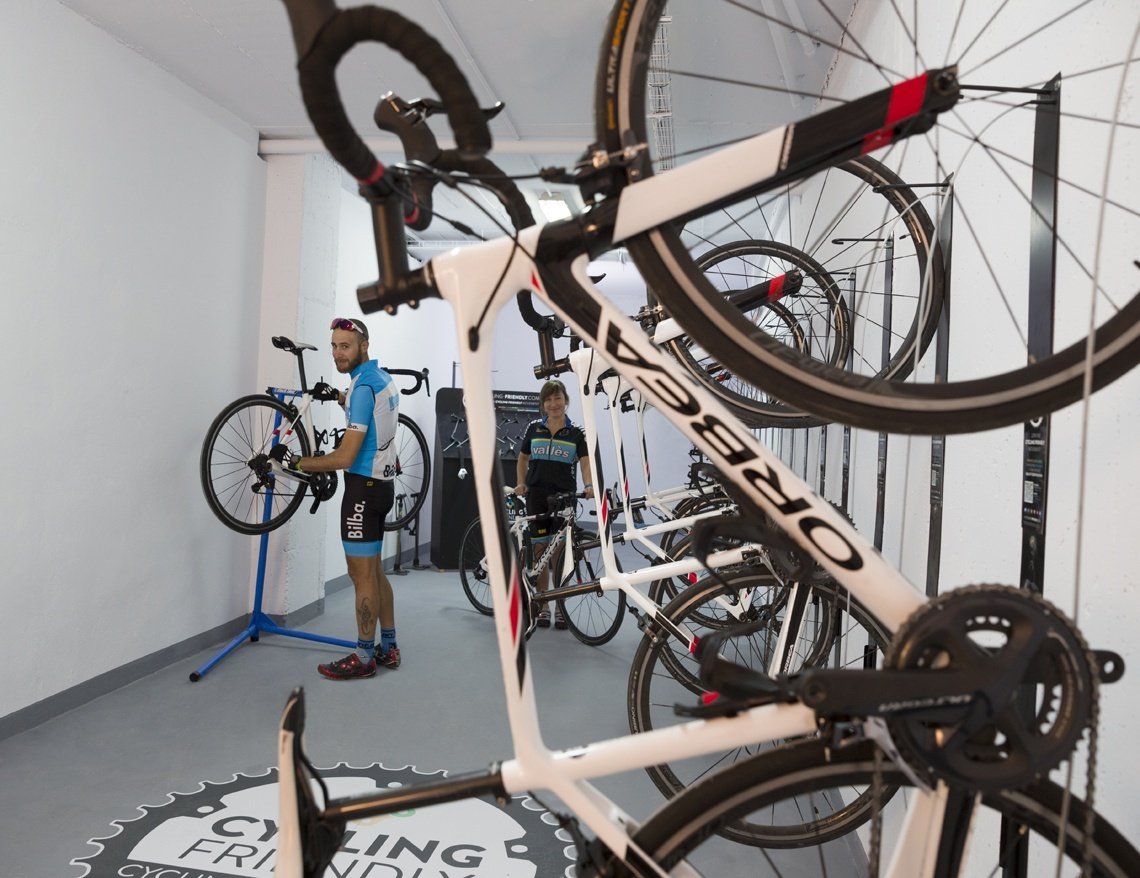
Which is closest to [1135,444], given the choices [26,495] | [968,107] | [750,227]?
[968,107]

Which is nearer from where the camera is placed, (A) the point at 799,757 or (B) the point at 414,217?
(A) the point at 799,757

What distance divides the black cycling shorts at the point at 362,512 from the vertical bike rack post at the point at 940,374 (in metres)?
2.48

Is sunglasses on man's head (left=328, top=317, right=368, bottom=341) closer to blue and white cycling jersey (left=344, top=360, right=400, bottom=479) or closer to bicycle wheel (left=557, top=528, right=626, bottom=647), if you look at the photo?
blue and white cycling jersey (left=344, top=360, right=400, bottom=479)

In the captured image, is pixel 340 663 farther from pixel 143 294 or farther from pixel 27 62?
pixel 27 62

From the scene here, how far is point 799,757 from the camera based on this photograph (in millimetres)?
757

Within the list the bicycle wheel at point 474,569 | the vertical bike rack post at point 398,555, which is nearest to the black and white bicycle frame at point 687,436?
the bicycle wheel at point 474,569

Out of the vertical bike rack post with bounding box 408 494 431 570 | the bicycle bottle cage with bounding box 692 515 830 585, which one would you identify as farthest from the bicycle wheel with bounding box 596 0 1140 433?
the vertical bike rack post with bounding box 408 494 431 570

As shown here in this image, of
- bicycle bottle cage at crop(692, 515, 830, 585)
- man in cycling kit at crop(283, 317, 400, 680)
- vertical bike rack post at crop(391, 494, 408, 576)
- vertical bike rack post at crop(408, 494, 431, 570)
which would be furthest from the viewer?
vertical bike rack post at crop(408, 494, 431, 570)

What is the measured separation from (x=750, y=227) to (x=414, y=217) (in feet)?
18.5

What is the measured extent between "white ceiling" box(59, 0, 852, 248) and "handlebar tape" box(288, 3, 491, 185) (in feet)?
7.85

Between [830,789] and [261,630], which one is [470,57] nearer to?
[261,630]

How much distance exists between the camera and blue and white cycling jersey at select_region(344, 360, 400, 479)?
3.53 meters

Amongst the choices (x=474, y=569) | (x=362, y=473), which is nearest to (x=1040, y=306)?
(x=362, y=473)

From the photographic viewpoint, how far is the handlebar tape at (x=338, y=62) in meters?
0.69
